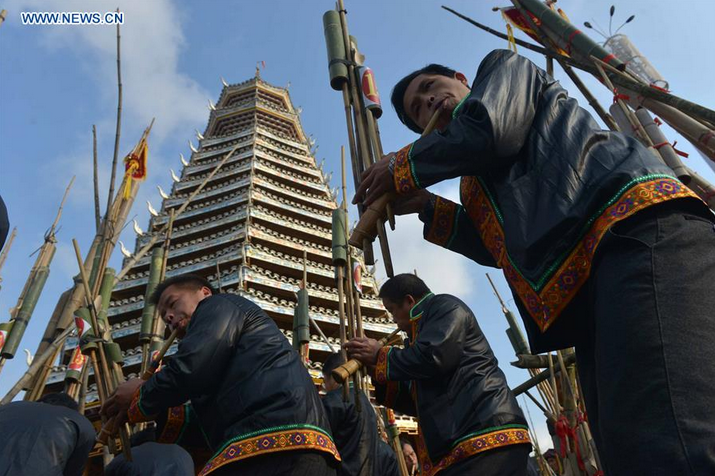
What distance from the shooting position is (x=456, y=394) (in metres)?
2.30

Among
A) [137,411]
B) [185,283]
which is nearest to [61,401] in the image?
[185,283]

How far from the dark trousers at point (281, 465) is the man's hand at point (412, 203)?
0.94 meters

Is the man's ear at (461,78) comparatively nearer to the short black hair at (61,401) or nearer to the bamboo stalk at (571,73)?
the bamboo stalk at (571,73)

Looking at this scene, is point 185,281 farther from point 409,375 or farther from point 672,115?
point 672,115

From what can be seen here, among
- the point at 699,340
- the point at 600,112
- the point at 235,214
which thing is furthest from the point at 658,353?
the point at 235,214

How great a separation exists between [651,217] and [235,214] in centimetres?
2321

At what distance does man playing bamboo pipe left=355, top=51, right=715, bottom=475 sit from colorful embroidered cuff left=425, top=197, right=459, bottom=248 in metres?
0.11

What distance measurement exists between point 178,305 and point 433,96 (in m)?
1.55

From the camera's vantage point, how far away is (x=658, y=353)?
1089 millimetres

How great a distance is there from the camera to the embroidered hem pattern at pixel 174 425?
2594 millimetres

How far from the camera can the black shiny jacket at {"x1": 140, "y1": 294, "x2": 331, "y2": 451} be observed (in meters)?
2.12

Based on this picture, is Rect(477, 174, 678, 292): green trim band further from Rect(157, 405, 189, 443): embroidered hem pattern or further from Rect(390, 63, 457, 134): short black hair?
Rect(157, 405, 189, 443): embroidered hem pattern

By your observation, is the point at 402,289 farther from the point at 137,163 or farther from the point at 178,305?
the point at 137,163

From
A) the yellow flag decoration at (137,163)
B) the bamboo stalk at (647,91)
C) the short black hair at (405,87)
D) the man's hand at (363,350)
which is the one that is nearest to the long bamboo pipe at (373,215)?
the short black hair at (405,87)
